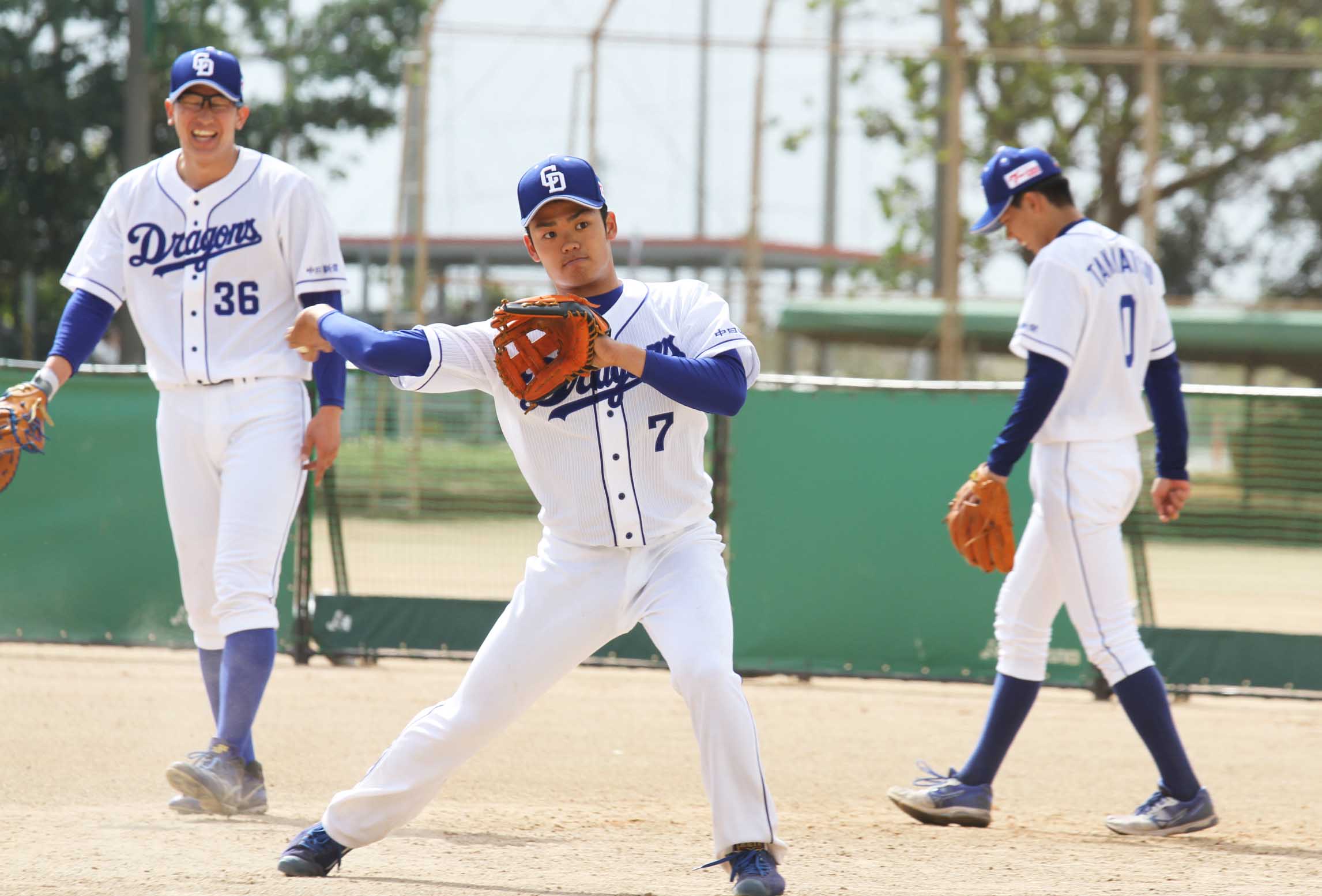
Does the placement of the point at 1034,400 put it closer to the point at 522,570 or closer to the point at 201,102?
the point at 201,102

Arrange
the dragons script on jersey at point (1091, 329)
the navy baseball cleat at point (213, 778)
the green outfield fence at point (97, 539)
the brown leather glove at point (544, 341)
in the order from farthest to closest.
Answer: the green outfield fence at point (97, 539)
the dragons script on jersey at point (1091, 329)
the navy baseball cleat at point (213, 778)
the brown leather glove at point (544, 341)

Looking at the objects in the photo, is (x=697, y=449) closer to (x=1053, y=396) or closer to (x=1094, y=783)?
(x=1053, y=396)

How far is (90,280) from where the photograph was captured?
4.63m

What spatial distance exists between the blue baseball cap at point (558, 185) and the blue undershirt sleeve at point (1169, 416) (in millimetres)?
2161

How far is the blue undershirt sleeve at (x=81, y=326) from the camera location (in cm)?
461

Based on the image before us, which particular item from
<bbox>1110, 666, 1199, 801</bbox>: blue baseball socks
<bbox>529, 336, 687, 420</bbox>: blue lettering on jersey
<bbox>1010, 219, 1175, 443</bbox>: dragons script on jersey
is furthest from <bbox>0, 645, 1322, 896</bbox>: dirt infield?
<bbox>1010, 219, 1175, 443</bbox>: dragons script on jersey

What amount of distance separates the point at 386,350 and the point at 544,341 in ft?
1.26

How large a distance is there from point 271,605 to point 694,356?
184 centimetres

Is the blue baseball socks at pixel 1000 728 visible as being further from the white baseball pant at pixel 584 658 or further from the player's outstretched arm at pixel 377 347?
the player's outstretched arm at pixel 377 347

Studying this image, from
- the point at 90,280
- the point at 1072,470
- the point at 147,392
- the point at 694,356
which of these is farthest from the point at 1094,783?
the point at 147,392

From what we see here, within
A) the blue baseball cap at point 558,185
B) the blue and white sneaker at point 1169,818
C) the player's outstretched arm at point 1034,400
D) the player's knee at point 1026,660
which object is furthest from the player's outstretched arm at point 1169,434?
the blue baseball cap at point 558,185

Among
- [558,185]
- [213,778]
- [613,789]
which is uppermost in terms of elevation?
[558,185]

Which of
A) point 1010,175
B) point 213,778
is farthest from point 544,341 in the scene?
point 1010,175

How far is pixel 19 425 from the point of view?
14.0 ft
